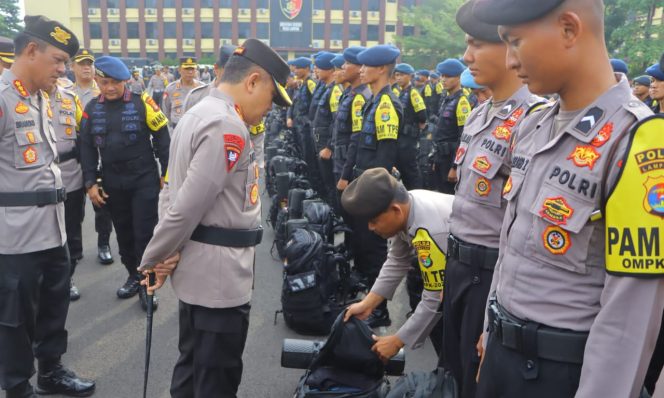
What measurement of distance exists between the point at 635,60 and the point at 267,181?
57.8ft

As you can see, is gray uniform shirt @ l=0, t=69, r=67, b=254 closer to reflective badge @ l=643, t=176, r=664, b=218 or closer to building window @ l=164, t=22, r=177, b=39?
reflective badge @ l=643, t=176, r=664, b=218

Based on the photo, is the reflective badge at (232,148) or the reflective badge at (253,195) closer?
the reflective badge at (232,148)

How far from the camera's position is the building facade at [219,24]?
51406 mm

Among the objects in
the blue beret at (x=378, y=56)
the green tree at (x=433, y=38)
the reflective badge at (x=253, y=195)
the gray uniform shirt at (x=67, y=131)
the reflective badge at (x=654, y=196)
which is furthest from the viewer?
the green tree at (x=433, y=38)

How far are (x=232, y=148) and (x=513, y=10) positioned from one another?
4.15 ft

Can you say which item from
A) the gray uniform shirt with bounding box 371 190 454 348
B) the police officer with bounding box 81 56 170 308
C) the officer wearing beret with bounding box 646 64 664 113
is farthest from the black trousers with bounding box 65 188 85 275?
the officer wearing beret with bounding box 646 64 664 113

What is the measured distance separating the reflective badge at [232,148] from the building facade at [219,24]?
51948 mm

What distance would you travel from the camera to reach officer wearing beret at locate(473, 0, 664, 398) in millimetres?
1217

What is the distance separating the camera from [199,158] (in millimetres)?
2168

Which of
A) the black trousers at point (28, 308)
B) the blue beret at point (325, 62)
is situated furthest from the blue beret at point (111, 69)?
the blue beret at point (325, 62)

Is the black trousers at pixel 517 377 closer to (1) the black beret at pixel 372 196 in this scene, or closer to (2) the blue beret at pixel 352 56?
(1) the black beret at pixel 372 196

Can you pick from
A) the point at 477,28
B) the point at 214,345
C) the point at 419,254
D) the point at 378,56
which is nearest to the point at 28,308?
the point at 214,345

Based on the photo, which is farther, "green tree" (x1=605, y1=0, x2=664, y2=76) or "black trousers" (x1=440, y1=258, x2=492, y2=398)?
"green tree" (x1=605, y1=0, x2=664, y2=76)

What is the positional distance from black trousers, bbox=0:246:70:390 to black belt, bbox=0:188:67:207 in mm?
284
